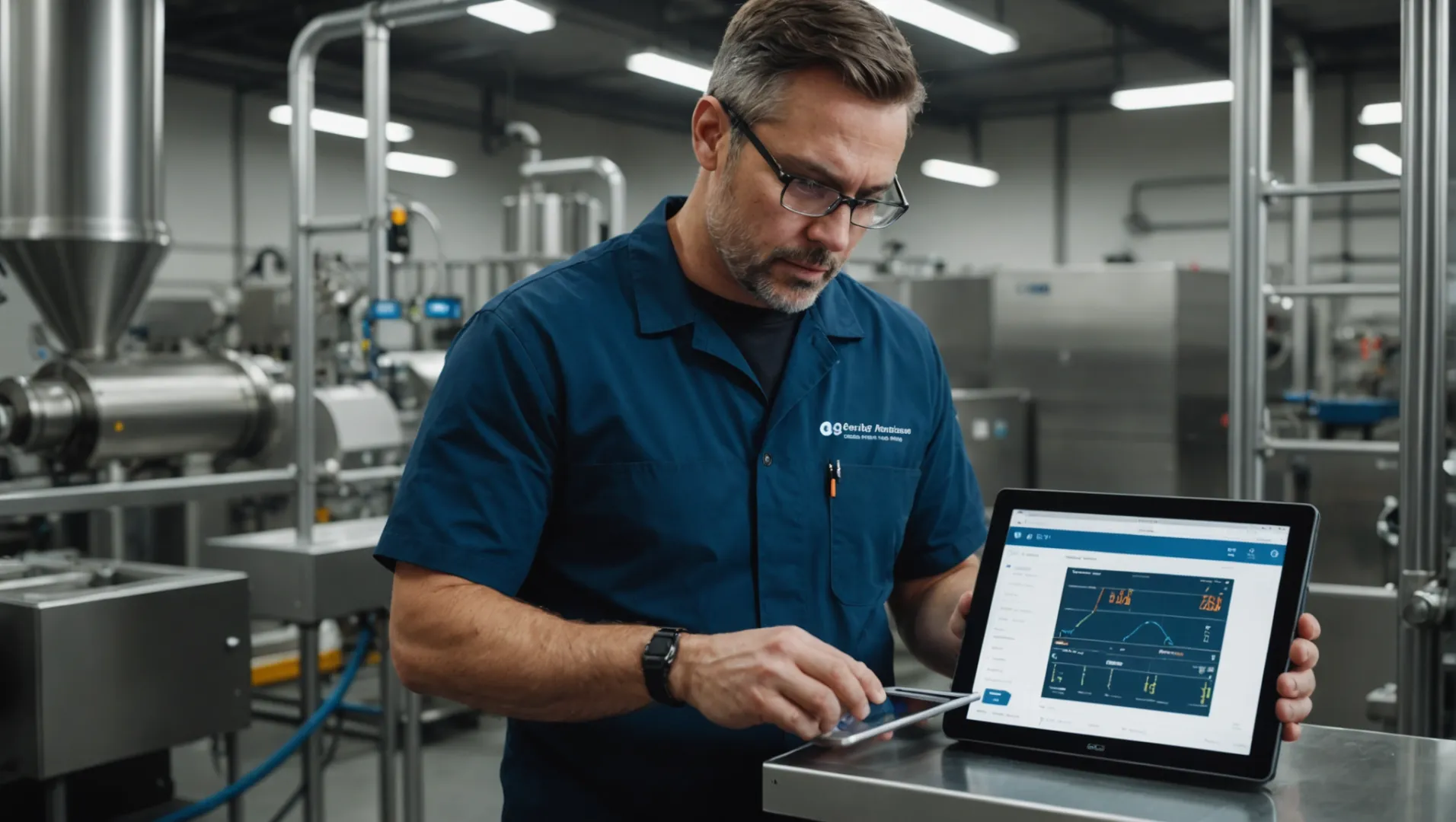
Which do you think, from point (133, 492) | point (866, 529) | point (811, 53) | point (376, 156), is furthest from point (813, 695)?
point (376, 156)

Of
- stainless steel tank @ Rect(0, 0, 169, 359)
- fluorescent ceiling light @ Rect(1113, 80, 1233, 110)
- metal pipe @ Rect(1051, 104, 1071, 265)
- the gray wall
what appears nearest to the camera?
stainless steel tank @ Rect(0, 0, 169, 359)

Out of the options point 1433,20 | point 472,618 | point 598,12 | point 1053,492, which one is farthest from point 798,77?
point 598,12

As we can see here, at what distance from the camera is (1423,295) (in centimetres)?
199

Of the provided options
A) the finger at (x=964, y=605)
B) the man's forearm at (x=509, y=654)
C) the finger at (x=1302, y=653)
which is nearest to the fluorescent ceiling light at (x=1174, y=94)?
the finger at (x=964, y=605)

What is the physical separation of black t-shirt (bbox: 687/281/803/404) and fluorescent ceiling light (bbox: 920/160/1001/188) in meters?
9.49

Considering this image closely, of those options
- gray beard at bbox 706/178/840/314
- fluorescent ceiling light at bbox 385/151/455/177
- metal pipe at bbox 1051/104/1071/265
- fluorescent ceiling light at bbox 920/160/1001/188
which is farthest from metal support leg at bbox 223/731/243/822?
metal pipe at bbox 1051/104/1071/265

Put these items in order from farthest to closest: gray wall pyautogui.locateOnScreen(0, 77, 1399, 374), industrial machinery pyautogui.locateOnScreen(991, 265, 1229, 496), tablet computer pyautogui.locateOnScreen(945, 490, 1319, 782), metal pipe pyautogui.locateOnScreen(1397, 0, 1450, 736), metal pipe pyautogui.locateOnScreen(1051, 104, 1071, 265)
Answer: metal pipe pyautogui.locateOnScreen(1051, 104, 1071, 265), gray wall pyautogui.locateOnScreen(0, 77, 1399, 374), industrial machinery pyautogui.locateOnScreen(991, 265, 1229, 496), metal pipe pyautogui.locateOnScreen(1397, 0, 1450, 736), tablet computer pyautogui.locateOnScreen(945, 490, 1319, 782)

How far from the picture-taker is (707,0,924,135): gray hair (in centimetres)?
124

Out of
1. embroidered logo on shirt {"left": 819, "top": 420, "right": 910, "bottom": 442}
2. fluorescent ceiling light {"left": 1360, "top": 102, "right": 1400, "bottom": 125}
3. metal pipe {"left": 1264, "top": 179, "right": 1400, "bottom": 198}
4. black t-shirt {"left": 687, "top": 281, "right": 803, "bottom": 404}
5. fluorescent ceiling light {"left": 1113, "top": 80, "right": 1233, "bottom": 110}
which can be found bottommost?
embroidered logo on shirt {"left": 819, "top": 420, "right": 910, "bottom": 442}

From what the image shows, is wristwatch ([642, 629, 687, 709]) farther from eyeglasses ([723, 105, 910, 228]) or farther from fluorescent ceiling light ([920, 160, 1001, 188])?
fluorescent ceiling light ([920, 160, 1001, 188])

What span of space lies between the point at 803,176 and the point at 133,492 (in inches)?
76.0

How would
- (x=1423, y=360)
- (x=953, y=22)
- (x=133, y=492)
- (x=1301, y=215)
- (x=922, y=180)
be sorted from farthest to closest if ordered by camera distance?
(x=922, y=180), (x=953, y=22), (x=1301, y=215), (x=133, y=492), (x=1423, y=360)

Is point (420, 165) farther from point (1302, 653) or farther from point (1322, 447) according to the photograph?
point (1302, 653)

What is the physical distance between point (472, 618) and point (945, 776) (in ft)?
1.52
